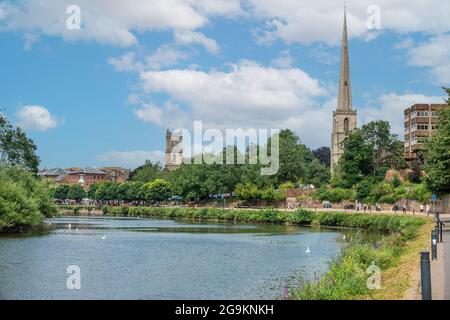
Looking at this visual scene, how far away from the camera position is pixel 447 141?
132 feet

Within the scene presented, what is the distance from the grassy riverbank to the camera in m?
19.2

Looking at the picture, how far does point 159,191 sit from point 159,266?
4355 inches

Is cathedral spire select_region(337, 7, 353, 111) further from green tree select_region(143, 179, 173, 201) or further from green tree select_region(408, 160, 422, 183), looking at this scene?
green tree select_region(408, 160, 422, 183)

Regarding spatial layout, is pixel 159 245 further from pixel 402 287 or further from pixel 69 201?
pixel 69 201

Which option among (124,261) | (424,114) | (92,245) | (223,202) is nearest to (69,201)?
(223,202)

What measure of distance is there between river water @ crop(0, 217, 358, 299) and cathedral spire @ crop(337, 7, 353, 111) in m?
103

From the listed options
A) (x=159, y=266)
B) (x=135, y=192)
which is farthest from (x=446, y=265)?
(x=135, y=192)

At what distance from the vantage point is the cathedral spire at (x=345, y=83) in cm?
15200

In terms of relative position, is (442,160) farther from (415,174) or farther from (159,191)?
(159,191)

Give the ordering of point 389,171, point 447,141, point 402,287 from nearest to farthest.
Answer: point 402,287
point 447,141
point 389,171

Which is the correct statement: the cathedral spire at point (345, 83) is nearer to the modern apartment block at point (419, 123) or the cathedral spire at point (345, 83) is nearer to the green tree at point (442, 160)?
the modern apartment block at point (419, 123)

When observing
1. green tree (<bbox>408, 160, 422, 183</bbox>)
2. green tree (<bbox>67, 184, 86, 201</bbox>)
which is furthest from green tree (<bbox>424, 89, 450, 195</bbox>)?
green tree (<bbox>67, 184, 86, 201</bbox>)
